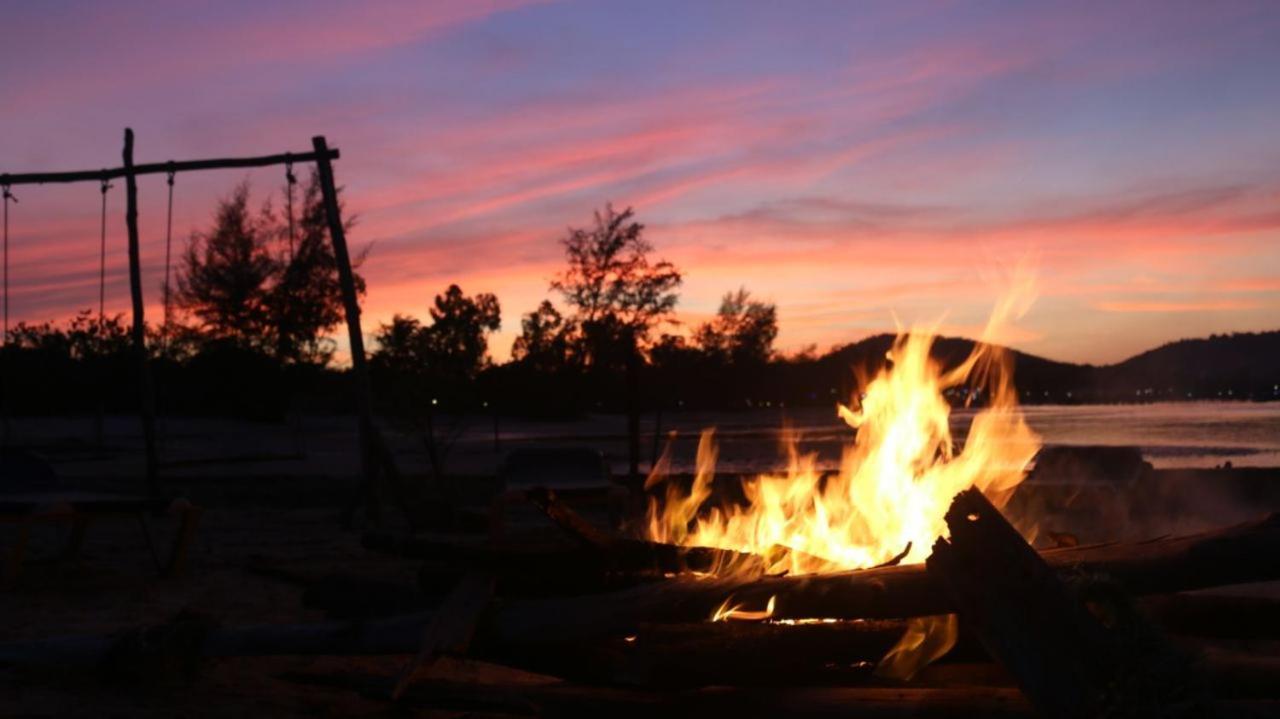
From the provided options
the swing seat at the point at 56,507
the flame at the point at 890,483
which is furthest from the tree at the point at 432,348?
the flame at the point at 890,483

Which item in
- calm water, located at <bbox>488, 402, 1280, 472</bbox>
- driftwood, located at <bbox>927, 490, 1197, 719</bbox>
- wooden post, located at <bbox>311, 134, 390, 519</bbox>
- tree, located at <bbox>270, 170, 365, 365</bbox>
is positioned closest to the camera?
driftwood, located at <bbox>927, 490, 1197, 719</bbox>

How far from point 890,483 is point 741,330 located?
192 ft

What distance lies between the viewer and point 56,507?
695 cm

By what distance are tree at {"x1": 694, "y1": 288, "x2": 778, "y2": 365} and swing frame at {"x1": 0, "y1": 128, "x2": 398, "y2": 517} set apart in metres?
51.0

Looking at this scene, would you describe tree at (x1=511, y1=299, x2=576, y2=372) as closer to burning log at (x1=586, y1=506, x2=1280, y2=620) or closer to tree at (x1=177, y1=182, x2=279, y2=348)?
tree at (x1=177, y1=182, x2=279, y2=348)

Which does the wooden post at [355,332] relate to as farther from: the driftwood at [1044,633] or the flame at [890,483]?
the driftwood at [1044,633]

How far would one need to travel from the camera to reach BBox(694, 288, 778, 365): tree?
62375mm

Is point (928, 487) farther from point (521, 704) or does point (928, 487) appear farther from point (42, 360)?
point (42, 360)

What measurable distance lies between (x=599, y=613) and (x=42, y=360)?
111ft

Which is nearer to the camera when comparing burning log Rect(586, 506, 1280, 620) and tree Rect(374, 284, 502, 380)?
burning log Rect(586, 506, 1280, 620)

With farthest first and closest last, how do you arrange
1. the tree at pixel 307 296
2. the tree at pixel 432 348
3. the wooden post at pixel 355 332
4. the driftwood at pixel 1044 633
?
the tree at pixel 307 296 < the tree at pixel 432 348 < the wooden post at pixel 355 332 < the driftwood at pixel 1044 633

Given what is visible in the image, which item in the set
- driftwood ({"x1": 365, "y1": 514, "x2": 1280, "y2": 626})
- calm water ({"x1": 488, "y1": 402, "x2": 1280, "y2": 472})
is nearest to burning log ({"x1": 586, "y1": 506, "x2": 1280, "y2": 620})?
driftwood ({"x1": 365, "y1": 514, "x2": 1280, "y2": 626})

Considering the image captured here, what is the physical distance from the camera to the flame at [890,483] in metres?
4.64

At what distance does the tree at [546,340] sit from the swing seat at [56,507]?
1447 inches
